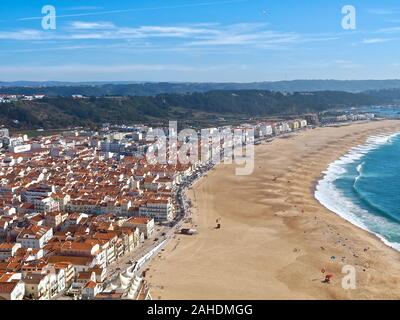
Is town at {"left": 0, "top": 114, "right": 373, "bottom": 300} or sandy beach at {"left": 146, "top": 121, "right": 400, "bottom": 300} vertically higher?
town at {"left": 0, "top": 114, "right": 373, "bottom": 300}

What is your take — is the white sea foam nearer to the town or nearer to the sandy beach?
the sandy beach

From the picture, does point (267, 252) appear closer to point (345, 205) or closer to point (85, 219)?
point (85, 219)

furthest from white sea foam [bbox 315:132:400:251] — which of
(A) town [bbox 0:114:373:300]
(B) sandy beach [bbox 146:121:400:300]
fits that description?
(A) town [bbox 0:114:373:300]

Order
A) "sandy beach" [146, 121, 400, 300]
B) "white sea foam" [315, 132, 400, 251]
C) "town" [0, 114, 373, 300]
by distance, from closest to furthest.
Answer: "town" [0, 114, 373, 300]
"sandy beach" [146, 121, 400, 300]
"white sea foam" [315, 132, 400, 251]

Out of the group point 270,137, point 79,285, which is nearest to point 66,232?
point 79,285

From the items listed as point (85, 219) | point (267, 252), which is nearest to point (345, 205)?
point (267, 252)
